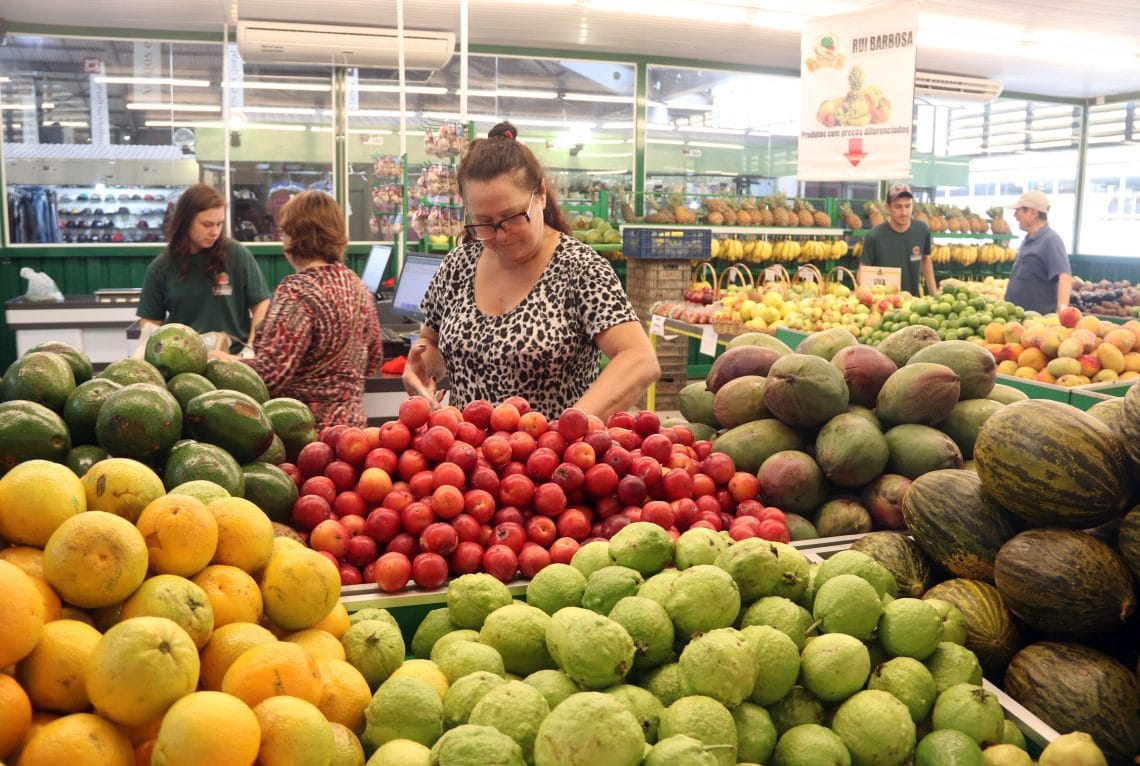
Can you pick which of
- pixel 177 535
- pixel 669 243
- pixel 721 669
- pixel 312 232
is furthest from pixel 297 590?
pixel 669 243

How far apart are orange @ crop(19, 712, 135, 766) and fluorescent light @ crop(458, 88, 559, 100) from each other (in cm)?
1053

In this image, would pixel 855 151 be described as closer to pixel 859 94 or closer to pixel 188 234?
pixel 859 94

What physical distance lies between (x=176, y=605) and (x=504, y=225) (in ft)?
5.61

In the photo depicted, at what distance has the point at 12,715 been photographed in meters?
1.03

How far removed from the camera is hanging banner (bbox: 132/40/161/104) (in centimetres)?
988

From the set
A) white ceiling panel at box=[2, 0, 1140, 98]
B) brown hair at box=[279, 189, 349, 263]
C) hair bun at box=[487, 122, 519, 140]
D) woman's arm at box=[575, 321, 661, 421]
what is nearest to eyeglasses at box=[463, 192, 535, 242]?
woman's arm at box=[575, 321, 661, 421]

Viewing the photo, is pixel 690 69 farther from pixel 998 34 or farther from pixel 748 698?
pixel 748 698

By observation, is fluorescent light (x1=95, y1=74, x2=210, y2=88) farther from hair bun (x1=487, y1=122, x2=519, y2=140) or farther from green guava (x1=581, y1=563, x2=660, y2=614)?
green guava (x1=581, y1=563, x2=660, y2=614)

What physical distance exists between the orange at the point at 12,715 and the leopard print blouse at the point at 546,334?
6.17 feet

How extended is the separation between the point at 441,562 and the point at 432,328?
1.56m

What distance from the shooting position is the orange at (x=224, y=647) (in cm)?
121

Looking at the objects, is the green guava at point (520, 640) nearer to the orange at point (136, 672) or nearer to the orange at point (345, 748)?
the orange at point (345, 748)

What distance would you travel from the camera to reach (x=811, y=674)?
1.41 m

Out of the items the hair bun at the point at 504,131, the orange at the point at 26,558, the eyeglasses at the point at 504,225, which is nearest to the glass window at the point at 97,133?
the hair bun at the point at 504,131
